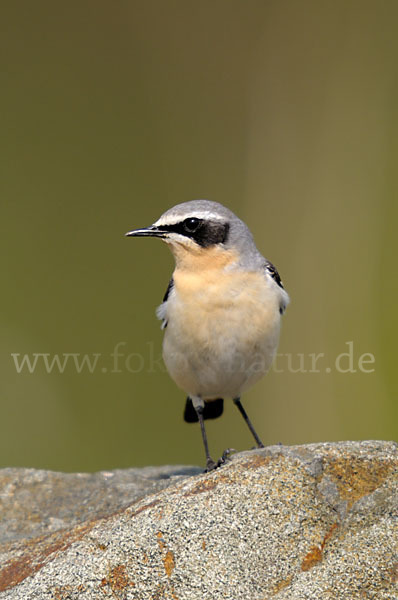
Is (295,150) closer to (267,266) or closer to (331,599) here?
(267,266)

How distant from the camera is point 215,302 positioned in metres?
4.84

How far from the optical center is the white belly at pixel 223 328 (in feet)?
15.9

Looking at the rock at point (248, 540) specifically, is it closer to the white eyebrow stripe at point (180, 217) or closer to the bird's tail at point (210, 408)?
the white eyebrow stripe at point (180, 217)

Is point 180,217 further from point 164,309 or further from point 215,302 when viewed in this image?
point 164,309

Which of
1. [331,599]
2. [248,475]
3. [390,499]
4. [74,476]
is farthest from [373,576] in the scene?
[74,476]

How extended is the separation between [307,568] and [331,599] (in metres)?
0.22

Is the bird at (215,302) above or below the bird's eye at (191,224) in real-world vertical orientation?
below

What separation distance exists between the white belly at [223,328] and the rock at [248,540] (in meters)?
1.12

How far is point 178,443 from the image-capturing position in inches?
279

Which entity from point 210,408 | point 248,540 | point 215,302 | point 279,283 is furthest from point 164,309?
point 248,540

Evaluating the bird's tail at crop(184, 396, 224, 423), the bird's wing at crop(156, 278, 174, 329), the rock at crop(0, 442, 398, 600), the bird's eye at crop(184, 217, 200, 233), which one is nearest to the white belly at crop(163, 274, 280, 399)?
the bird's wing at crop(156, 278, 174, 329)

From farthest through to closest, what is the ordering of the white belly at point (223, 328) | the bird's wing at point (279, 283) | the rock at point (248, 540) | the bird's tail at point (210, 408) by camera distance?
the bird's tail at point (210, 408)
the bird's wing at point (279, 283)
the white belly at point (223, 328)
the rock at point (248, 540)

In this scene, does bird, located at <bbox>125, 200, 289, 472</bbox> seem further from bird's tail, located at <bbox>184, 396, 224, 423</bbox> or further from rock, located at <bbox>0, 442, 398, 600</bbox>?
rock, located at <bbox>0, 442, 398, 600</bbox>

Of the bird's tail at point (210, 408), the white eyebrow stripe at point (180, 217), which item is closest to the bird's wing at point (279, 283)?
the white eyebrow stripe at point (180, 217)
